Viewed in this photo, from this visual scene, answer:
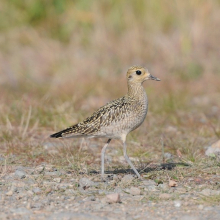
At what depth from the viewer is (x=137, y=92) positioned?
20.5 feet

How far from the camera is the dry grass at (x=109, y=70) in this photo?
297 inches

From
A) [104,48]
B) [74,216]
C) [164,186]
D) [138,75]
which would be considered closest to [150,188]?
[164,186]

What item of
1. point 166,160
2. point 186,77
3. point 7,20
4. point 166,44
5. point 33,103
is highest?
point 7,20

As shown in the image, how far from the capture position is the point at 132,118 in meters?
5.90

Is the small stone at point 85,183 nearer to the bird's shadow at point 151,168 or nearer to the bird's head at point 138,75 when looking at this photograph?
the bird's shadow at point 151,168

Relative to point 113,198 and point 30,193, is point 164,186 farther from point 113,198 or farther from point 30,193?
point 30,193

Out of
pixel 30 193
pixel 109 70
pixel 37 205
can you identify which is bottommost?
pixel 37 205

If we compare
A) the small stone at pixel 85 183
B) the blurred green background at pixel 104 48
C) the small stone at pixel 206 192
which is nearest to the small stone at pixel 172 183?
the small stone at pixel 206 192

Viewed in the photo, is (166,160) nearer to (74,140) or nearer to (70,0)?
(74,140)

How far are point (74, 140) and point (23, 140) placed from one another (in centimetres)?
62

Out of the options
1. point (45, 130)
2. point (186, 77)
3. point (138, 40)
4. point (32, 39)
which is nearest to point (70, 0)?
point (32, 39)

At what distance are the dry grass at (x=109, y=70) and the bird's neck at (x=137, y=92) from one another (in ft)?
2.95

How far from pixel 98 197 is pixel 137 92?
1.52 meters

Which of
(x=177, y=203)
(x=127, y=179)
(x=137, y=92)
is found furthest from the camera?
(x=137, y=92)
